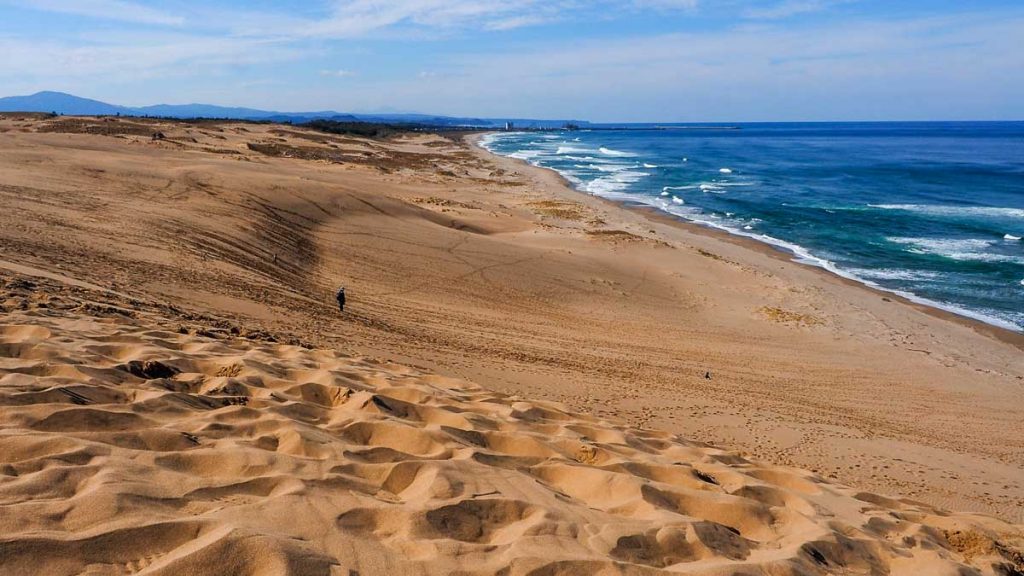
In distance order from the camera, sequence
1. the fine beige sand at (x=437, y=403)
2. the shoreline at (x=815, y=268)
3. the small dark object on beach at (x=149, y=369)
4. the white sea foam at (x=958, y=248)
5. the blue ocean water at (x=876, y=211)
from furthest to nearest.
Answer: the white sea foam at (x=958, y=248) → the blue ocean water at (x=876, y=211) → the shoreline at (x=815, y=268) → the small dark object on beach at (x=149, y=369) → the fine beige sand at (x=437, y=403)

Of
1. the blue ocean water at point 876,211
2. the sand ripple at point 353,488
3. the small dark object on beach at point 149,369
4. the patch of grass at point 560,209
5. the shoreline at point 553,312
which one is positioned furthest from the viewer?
the patch of grass at point 560,209

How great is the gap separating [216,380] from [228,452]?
157 centimetres

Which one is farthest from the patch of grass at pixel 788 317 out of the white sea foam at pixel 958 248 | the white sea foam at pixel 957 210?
the white sea foam at pixel 957 210

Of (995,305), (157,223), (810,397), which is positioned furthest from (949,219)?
(157,223)

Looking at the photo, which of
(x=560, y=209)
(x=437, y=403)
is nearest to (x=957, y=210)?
(x=560, y=209)

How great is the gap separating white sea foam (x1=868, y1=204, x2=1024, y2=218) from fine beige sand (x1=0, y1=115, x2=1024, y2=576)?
22128 mm

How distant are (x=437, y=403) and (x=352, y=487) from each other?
6.90 ft

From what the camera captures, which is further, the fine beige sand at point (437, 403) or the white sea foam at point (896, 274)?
the white sea foam at point (896, 274)

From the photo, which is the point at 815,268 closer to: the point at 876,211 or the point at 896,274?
the point at 896,274

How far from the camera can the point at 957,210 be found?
40562 millimetres

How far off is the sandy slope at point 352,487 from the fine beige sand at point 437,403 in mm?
24

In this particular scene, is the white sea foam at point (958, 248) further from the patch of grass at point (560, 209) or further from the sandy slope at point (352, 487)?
the sandy slope at point (352, 487)

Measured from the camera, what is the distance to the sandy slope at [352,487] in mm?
3377

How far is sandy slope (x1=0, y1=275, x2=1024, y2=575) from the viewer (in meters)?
3.38
